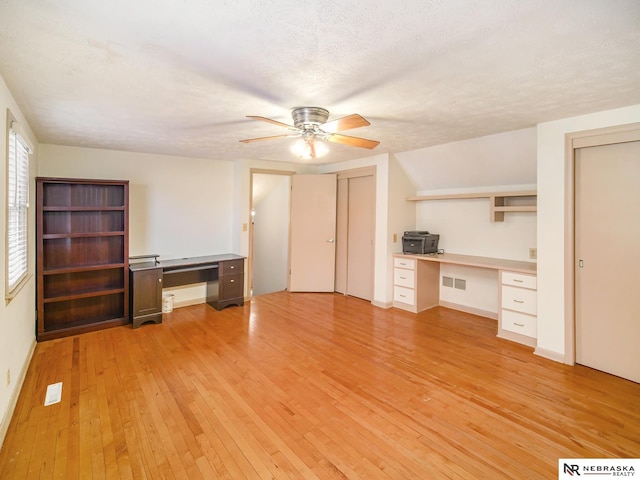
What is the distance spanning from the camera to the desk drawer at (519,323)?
11.0ft

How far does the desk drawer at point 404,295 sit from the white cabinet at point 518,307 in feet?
3.92

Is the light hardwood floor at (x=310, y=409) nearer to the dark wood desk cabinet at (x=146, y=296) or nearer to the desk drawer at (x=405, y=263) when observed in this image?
the dark wood desk cabinet at (x=146, y=296)

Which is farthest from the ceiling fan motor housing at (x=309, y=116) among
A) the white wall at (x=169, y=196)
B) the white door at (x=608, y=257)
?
the white wall at (x=169, y=196)

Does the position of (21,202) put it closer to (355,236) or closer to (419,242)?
(355,236)

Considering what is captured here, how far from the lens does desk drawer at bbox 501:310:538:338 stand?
336 cm

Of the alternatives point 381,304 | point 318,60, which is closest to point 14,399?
point 318,60

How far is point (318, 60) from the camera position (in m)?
1.80

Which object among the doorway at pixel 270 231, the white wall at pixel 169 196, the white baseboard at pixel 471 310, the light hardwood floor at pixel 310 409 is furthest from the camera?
the doorway at pixel 270 231

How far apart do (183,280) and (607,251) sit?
500cm

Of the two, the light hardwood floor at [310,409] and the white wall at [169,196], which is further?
the white wall at [169,196]

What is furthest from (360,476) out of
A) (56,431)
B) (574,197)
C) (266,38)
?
(574,197)

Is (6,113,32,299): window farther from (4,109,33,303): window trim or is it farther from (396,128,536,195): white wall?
(396,128,536,195): white wall

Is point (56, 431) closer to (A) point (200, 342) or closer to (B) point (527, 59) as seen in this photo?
(A) point (200, 342)

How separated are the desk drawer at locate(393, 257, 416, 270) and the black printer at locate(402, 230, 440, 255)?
16 centimetres
